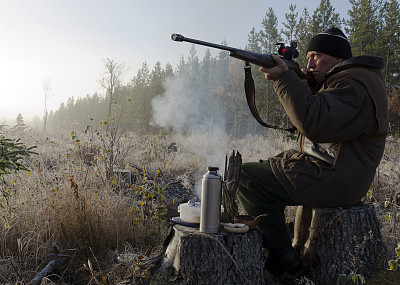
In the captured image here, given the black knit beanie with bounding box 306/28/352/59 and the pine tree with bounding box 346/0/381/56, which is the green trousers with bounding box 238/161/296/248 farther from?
the pine tree with bounding box 346/0/381/56

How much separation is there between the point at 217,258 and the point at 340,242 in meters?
1.11

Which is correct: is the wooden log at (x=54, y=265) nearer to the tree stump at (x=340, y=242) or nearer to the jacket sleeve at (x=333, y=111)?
the tree stump at (x=340, y=242)

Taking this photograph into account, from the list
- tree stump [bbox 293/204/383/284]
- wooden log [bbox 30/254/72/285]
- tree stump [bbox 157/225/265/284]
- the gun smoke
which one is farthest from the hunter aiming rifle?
the gun smoke

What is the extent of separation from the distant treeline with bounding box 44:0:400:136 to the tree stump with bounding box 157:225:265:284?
100 inches

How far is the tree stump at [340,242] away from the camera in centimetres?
271

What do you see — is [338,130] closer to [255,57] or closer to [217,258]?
[255,57]

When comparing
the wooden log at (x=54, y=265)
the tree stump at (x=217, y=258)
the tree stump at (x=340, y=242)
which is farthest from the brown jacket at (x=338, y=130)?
the wooden log at (x=54, y=265)

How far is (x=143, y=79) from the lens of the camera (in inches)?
2115

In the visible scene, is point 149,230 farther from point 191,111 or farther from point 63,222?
point 191,111

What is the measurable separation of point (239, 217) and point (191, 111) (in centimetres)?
4164

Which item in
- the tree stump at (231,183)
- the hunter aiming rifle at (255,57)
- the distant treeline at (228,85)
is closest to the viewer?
the hunter aiming rifle at (255,57)

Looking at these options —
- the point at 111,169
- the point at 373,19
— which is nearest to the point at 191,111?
the point at 373,19

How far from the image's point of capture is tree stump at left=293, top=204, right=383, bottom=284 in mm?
2711

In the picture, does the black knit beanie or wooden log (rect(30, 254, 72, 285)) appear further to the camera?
the black knit beanie
